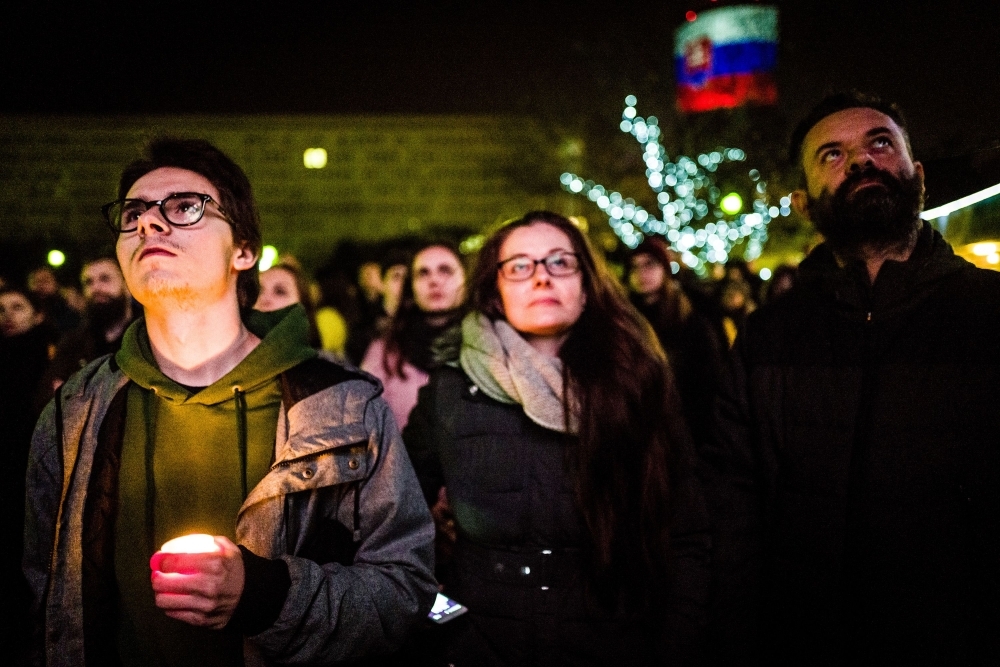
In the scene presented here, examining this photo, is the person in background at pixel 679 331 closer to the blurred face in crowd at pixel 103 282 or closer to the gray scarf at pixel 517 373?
the gray scarf at pixel 517 373

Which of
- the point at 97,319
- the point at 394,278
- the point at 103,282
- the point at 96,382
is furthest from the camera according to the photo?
the point at 394,278

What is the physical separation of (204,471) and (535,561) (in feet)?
3.81

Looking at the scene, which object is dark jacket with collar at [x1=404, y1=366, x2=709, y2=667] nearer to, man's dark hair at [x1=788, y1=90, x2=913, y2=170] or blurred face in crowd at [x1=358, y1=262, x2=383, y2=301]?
man's dark hair at [x1=788, y1=90, x2=913, y2=170]

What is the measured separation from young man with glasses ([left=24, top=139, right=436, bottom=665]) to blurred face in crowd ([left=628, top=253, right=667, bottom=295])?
3557mm

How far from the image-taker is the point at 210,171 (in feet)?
7.21

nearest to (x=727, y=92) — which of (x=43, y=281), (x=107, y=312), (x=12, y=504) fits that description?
(x=43, y=281)

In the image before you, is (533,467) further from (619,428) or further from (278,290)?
(278,290)

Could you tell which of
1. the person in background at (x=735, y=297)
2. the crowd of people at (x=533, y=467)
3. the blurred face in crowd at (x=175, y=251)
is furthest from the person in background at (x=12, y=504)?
the person in background at (x=735, y=297)

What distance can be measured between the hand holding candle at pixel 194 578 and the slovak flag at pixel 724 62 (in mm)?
18498

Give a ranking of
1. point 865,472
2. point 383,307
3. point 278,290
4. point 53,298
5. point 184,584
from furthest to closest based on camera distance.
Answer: point 53,298 < point 383,307 < point 278,290 < point 865,472 < point 184,584

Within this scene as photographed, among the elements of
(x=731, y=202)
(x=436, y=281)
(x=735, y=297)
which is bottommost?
(x=436, y=281)

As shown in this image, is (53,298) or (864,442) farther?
(53,298)

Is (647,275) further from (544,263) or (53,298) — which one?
(53,298)

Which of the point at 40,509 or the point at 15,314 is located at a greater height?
the point at 15,314
